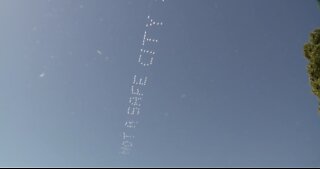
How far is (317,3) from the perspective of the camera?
14758 mm

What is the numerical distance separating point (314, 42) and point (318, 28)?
0.61 m

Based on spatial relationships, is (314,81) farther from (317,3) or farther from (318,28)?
(317,3)

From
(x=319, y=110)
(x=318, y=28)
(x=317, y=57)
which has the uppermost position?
(x=318, y=28)

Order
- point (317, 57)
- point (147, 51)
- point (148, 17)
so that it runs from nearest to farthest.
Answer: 1. point (317, 57)
2. point (148, 17)
3. point (147, 51)

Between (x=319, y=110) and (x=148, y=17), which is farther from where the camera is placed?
(x=148, y=17)

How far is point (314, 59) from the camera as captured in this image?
1402cm

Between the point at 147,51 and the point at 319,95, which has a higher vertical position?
the point at 147,51

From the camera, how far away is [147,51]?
1858 centimetres

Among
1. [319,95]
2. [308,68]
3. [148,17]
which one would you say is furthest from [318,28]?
[148,17]

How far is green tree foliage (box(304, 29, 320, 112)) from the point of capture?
45.7 feet

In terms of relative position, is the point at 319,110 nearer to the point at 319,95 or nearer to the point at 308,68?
the point at 319,95

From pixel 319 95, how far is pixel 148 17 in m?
8.05

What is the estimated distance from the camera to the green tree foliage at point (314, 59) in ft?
45.7

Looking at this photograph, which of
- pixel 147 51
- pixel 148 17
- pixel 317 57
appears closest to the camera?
pixel 317 57
